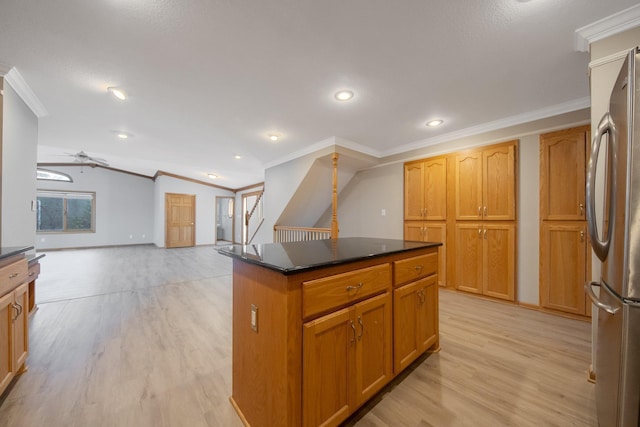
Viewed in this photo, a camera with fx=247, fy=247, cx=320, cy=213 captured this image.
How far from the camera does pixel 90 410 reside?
142 cm

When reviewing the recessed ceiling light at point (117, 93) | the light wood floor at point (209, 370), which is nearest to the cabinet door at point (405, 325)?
the light wood floor at point (209, 370)

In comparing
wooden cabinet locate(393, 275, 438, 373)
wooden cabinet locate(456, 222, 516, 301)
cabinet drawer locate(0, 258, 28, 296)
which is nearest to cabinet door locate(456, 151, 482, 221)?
wooden cabinet locate(456, 222, 516, 301)

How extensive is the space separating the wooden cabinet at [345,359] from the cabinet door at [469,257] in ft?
8.23

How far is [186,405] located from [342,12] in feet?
8.38

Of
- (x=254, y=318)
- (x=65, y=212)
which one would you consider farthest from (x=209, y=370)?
(x=65, y=212)

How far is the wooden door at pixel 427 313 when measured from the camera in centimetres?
180

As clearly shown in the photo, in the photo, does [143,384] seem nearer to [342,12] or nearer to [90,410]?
[90,410]

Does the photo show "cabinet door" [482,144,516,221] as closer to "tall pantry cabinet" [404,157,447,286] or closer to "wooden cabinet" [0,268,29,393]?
"tall pantry cabinet" [404,157,447,286]

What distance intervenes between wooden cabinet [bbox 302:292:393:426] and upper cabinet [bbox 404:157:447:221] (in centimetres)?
268

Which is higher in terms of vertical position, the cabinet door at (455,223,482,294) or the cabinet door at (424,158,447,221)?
the cabinet door at (424,158,447,221)

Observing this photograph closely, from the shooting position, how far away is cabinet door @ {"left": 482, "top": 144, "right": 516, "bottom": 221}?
10.1ft

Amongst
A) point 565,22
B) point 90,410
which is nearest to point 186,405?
point 90,410

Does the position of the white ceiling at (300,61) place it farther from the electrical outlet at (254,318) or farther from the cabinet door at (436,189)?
the electrical outlet at (254,318)

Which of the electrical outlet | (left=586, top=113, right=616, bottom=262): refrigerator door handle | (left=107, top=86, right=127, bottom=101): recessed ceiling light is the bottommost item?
the electrical outlet
